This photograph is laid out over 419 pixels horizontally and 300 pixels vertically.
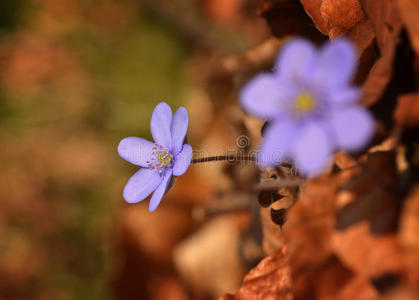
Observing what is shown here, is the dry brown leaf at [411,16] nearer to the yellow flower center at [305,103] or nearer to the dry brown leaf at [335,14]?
the dry brown leaf at [335,14]

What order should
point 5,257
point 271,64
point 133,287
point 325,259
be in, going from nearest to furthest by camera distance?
1. point 325,259
2. point 271,64
3. point 133,287
4. point 5,257

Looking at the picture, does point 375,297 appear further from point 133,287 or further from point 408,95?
point 133,287

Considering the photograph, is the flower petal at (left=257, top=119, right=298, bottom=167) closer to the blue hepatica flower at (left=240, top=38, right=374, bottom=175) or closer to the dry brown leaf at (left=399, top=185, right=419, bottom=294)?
the blue hepatica flower at (left=240, top=38, right=374, bottom=175)

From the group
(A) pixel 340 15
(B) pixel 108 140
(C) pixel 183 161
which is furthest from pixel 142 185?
(B) pixel 108 140

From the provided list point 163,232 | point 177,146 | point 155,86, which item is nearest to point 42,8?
point 155,86

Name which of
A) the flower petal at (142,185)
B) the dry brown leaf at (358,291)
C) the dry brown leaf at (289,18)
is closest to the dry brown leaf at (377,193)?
the dry brown leaf at (358,291)

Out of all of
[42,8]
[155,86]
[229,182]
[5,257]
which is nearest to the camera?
[229,182]
